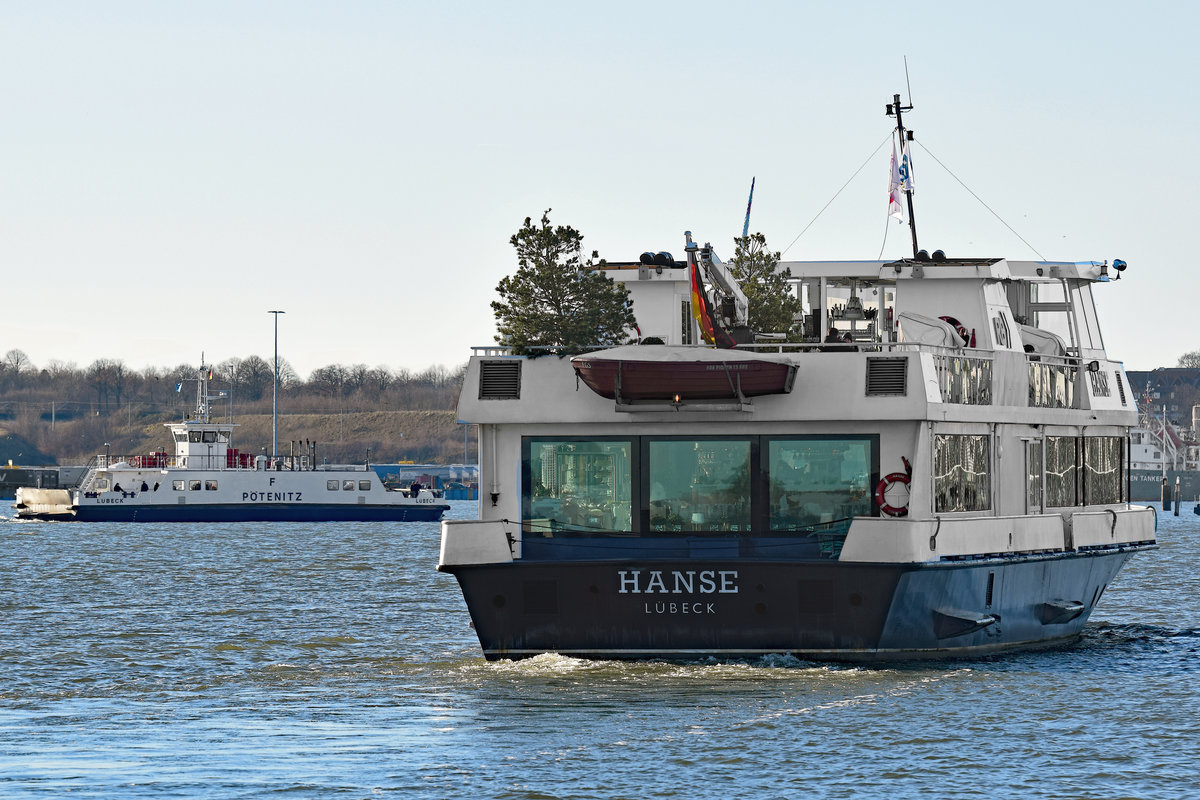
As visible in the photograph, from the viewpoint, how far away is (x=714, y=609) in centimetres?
2347

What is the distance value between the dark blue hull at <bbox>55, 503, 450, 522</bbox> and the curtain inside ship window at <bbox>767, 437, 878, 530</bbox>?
86.0m

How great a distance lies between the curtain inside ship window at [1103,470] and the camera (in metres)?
30.7

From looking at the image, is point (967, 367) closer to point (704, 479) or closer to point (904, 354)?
point (904, 354)

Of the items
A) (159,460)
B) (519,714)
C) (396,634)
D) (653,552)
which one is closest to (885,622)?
(653,552)

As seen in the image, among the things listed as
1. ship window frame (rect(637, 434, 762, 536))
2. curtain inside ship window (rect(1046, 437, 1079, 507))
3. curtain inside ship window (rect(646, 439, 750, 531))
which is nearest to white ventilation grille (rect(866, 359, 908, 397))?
ship window frame (rect(637, 434, 762, 536))

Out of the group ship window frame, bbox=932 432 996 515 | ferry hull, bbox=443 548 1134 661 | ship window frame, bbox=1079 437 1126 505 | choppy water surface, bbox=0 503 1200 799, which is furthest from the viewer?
ship window frame, bbox=1079 437 1126 505

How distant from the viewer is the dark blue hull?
347 ft

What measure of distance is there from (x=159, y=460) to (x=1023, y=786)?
→ 9530 centimetres

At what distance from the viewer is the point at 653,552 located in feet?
79.7

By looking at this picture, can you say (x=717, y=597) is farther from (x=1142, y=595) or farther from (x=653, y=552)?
(x=1142, y=595)

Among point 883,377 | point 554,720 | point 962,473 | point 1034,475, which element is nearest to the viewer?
point 554,720

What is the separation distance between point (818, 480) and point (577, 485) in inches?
131

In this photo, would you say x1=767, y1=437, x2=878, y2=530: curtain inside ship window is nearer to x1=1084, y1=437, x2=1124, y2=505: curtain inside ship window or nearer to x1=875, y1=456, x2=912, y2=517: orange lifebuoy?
x1=875, y1=456, x2=912, y2=517: orange lifebuoy

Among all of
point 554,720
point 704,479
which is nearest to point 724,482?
point 704,479
